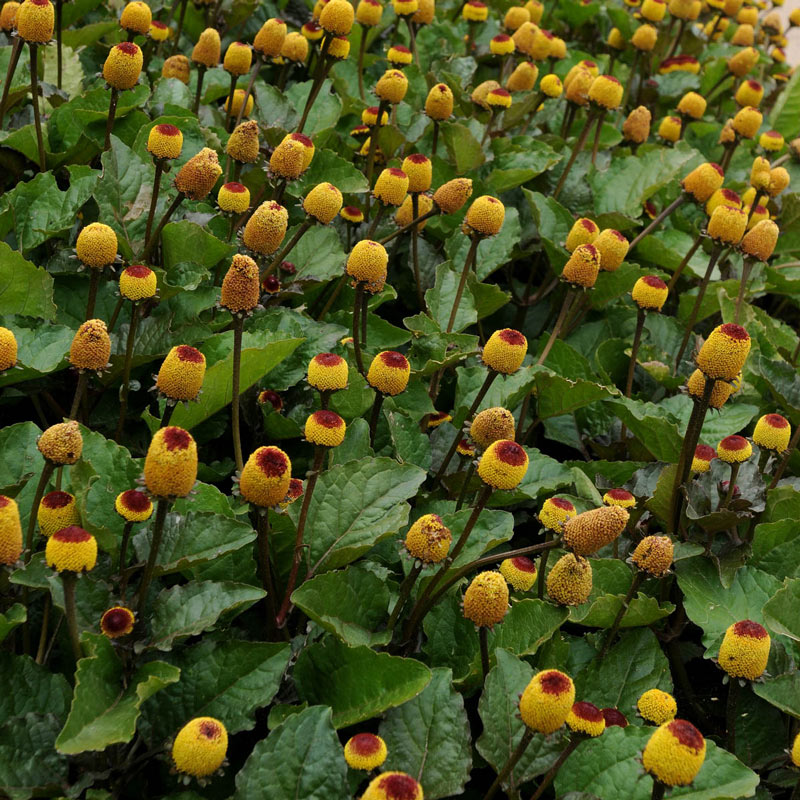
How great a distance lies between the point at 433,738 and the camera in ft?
5.85

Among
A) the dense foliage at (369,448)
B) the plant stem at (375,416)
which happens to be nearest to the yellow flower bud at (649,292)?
the dense foliage at (369,448)

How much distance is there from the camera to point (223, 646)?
5.89 feet

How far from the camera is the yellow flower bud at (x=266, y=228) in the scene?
6.92 feet

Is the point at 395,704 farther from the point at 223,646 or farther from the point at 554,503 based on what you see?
the point at 554,503

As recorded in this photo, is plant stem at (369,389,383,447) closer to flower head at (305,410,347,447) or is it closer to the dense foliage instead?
the dense foliage

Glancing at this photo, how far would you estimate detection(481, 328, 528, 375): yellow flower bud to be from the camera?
206 centimetres

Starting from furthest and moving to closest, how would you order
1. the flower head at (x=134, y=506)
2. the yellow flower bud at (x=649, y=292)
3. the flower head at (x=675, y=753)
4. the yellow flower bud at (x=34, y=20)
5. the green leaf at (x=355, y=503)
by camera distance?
1. the yellow flower bud at (x=649, y=292)
2. the yellow flower bud at (x=34, y=20)
3. the green leaf at (x=355, y=503)
4. the flower head at (x=134, y=506)
5. the flower head at (x=675, y=753)

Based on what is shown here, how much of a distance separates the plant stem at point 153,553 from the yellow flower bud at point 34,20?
3.87 feet

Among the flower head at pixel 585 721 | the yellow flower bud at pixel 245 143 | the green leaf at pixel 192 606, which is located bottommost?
the green leaf at pixel 192 606

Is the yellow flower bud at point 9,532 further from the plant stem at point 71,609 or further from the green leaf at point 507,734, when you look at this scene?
the green leaf at point 507,734

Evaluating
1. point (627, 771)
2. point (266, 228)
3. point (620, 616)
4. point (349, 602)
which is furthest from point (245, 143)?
point (627, 771)

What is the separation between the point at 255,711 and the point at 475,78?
10.3 ft

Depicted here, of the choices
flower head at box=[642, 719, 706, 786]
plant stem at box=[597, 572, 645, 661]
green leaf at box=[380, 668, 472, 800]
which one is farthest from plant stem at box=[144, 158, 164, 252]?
flower head at box=[642, 719, 706, 786]

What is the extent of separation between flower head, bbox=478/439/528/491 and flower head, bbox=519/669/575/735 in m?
0.33
